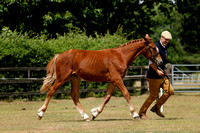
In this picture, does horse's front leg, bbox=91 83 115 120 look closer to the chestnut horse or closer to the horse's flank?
the chestnut horse

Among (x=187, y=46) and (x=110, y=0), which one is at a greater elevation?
(x=110, y=0)

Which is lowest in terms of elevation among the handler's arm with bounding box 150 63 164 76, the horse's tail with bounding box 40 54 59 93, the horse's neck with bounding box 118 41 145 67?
the horse's tail with bounding box 40 54 59 93

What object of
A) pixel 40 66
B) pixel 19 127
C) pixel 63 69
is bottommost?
pixel 40 66

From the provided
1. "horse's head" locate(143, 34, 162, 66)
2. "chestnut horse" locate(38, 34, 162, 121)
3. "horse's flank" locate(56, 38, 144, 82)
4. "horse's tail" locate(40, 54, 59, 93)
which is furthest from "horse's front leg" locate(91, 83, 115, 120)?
"horse's tail" locate(40, 54, 59, 93)

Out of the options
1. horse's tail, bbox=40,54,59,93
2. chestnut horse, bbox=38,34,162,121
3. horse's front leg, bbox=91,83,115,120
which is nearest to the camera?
horse's front leg, bbox=91,83,115,120

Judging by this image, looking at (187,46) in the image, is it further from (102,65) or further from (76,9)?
(102,65)

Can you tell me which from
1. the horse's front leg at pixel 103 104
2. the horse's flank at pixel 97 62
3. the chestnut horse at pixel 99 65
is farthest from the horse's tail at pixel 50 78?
the horse's front leg at pixel 103 104

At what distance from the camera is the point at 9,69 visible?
1709cm

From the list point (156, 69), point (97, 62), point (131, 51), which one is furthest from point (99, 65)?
point (156, 69)

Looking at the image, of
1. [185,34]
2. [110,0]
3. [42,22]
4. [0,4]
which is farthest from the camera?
[185,34]

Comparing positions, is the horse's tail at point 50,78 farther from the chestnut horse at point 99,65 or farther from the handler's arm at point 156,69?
the handler's arm at point 156,69

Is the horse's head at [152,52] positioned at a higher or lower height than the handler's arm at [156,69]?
higher

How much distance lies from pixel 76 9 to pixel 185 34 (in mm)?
35736

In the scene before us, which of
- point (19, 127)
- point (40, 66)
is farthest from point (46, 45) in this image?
point (19, 127)
